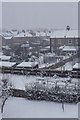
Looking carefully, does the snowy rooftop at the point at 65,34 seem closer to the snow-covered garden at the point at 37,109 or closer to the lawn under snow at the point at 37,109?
the snow-covered garden at the point at 37,109

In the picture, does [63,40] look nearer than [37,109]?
No

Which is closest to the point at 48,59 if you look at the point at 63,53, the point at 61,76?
the point at 63,53

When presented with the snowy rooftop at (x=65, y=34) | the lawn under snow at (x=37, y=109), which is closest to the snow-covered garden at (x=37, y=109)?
the lawn under snow at (x=37, y=109)

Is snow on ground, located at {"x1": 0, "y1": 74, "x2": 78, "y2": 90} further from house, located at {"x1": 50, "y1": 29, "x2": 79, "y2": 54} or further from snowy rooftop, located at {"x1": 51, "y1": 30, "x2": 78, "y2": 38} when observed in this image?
snowy rooftop, located at {"x1": 51, "y1": 30, "x2": 78, "y2": 38}

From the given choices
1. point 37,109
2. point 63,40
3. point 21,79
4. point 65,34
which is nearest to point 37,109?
point 37,109

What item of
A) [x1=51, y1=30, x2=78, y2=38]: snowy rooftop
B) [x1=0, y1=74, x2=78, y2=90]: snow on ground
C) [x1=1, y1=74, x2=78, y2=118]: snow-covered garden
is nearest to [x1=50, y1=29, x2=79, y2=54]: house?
[x1=51, y1=30, x2=78, y2=38]: snowy rooftop

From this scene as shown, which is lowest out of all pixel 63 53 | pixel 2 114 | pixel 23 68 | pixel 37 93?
pixel 2 114

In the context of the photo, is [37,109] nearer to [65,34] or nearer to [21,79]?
[21,79]

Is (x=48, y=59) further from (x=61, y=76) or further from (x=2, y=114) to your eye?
(x=2, y=114)
